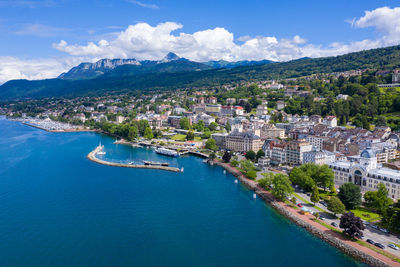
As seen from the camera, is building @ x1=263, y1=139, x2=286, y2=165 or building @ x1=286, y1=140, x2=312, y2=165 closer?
building @ x1=286, y1=140, x2=312, y2=165

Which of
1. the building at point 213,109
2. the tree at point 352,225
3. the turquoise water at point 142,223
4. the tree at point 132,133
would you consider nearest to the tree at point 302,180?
the turquoise water at point 142,223

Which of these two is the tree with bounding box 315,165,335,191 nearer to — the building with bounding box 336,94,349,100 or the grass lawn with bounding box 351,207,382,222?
the grass lawn with bounding box 351,207,382,222

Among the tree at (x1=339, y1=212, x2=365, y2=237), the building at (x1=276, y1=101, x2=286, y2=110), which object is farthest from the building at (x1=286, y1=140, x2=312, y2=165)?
the building at (x1=276, y1=101, x2=286, y2=110)

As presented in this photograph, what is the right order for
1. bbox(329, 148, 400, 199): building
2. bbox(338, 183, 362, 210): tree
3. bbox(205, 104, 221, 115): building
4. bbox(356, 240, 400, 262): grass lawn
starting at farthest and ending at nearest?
bbox(205, 104, 221, 115): building < bbox(329, 148, 400, 199): building < bbox(338, 183, 362, 210): tree < bbox(356, 240, 400, 262): grass lawn

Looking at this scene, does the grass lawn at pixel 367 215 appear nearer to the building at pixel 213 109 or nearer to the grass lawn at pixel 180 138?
the grass lawn at pixel 180 138

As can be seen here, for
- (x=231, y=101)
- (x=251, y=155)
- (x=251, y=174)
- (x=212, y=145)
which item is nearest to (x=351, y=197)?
(x=251, y=174)

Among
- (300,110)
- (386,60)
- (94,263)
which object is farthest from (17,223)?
(386,60)

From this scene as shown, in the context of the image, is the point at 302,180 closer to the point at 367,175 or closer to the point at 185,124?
the point at 367,175
